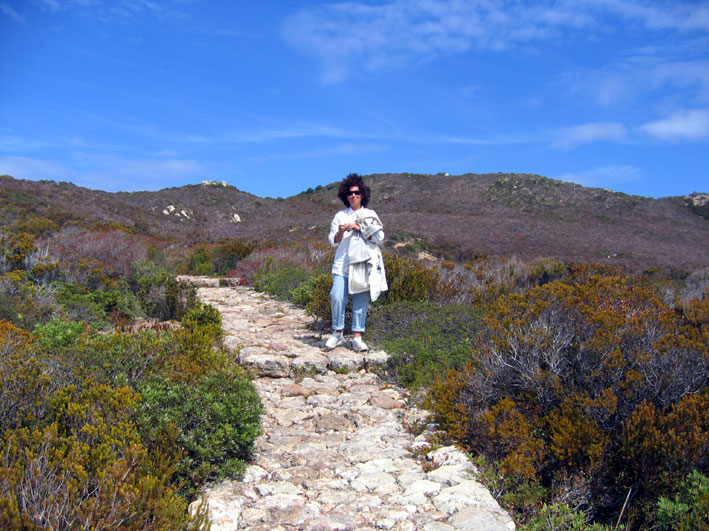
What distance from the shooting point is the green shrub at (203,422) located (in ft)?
9.02

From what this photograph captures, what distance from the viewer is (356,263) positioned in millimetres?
5406

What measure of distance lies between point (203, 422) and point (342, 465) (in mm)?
886

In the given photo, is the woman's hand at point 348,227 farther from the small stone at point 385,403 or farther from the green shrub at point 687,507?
the green shrub at point 687,507

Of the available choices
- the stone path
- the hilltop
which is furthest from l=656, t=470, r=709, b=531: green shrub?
the hilltop

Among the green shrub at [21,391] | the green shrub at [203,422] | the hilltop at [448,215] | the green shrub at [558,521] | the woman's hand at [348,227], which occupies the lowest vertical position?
the green shrub at [558,521]

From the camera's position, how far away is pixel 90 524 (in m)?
1.95

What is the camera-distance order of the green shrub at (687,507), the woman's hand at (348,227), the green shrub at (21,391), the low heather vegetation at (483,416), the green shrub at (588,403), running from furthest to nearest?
the woman's hand at (348,227), the green shrub at (588,403), the green shrub at (21,391), the green shrub at (687,507), the low heather vegetation at (483,416)

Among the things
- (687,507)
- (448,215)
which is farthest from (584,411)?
(448,215)

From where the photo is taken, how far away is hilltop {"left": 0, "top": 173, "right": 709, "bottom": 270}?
81.7 feet

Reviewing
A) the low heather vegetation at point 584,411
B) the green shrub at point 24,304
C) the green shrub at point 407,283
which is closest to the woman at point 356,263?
the low heather vegetation at point 584,411

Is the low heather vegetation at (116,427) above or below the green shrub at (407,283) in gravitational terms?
below

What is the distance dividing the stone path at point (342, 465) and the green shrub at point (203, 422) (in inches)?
4.9

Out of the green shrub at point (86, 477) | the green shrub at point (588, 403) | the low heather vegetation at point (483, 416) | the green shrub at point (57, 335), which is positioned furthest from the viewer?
the green shrub at point (57, 335)

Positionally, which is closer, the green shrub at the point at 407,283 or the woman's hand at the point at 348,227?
the woman's hand at the point at 348,227
